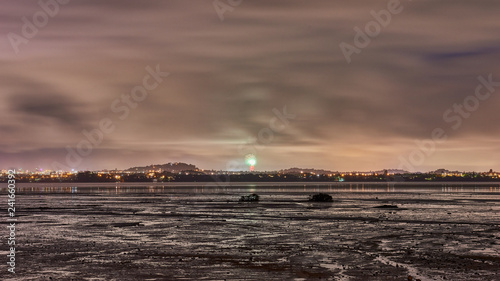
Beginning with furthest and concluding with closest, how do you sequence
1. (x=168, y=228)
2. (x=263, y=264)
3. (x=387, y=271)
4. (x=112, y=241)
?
(x=168, y=228) < (x=112, y=241) < (x=263, y=264) < (x=387, y=271)

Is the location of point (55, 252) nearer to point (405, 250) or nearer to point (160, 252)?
point (160, 252)

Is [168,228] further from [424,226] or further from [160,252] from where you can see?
[424,226]

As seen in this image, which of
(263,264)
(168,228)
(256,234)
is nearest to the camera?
(263,264)

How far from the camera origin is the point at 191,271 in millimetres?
29719

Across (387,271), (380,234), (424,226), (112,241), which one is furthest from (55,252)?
(424,226)

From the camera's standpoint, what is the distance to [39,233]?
47969 millimetres

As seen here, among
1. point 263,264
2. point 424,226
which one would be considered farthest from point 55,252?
point 424,226

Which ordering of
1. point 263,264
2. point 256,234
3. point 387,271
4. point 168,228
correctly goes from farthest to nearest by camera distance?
point 168,228, point 256,234, point 263,264, point 387,271

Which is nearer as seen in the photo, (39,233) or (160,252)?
(160,252)

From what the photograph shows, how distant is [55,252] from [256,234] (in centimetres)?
1700

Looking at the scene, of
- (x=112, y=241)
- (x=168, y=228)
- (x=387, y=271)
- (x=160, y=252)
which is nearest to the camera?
(x=387, y=271)

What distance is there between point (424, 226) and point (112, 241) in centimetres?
3052

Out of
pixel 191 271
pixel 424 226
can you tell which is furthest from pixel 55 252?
pixel 424 226

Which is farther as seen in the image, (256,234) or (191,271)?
(256,234)
